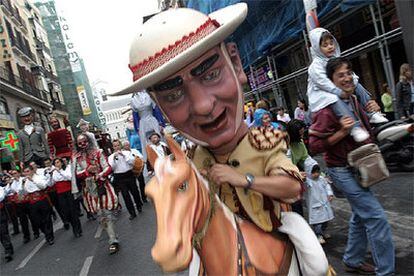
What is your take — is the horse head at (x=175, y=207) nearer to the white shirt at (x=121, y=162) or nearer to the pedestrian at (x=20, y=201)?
the white shirt at (x=121, y=162)

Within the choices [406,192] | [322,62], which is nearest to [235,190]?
[322,62]

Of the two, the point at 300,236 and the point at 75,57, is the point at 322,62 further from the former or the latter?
the point at 75,57

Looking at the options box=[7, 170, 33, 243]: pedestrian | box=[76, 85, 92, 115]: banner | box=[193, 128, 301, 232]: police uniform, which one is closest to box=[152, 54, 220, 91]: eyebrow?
box=[193, 128, 301, 232]: police uniform

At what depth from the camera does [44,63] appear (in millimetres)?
37250

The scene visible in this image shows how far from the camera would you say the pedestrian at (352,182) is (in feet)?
9.20

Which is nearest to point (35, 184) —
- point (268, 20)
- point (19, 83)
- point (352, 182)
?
point (352, 182)

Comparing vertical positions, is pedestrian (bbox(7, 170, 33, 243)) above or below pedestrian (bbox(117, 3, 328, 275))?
below

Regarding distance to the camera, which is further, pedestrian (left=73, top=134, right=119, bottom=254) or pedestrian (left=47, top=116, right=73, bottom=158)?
pedestrian (left=47, top=116, right=73, bottom=158)

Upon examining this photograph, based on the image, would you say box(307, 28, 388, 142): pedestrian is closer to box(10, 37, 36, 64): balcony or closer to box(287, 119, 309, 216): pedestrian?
box(287, 119, 309, 216): pedestrian

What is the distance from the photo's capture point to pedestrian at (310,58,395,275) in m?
2.80

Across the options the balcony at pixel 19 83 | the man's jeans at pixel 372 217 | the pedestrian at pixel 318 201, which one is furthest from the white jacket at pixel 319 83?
the balcony at pixel 19 83

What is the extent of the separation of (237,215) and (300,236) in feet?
0.89

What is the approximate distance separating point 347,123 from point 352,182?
45cm

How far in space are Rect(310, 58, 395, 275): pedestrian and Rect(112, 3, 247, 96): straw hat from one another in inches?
64.5
